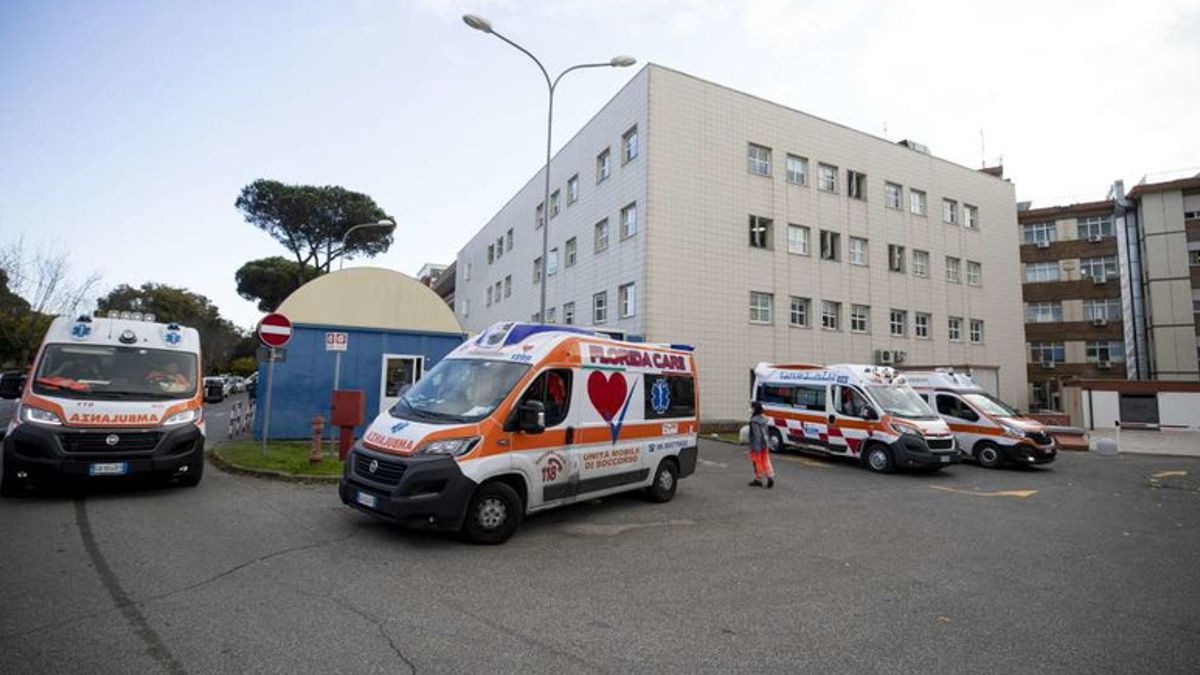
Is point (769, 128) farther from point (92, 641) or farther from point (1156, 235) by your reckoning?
point (1156, 235)

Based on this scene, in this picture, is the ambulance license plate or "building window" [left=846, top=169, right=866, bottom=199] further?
"building window" [left=846, top=169, right=866, bottom=199]

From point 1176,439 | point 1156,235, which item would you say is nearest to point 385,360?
point 1176,439

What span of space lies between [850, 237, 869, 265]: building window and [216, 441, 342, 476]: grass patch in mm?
24385

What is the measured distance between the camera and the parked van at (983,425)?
562 inches

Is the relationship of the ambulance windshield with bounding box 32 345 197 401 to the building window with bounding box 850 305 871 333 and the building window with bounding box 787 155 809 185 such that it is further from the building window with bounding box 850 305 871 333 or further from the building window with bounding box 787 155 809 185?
the building window with bounding box 850 305 871 333

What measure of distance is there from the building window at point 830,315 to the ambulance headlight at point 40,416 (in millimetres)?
25192

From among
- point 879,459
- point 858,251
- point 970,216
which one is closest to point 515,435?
point 879,459

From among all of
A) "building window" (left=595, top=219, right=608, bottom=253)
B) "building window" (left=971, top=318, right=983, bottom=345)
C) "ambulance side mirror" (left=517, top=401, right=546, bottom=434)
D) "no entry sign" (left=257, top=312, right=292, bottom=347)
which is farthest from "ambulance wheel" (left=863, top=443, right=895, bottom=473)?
"building window" (left=971, top=318, right=983, bottom=345)

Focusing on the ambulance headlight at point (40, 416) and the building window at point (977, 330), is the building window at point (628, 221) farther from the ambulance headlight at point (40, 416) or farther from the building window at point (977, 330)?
the building window at point (977, 330)

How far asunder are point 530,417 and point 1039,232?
52158mm

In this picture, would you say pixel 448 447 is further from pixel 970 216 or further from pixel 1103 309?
pixel 1103 309

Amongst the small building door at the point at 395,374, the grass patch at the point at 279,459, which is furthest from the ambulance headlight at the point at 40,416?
the small building door at the point at 395,374

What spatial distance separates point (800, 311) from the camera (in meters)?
25.9

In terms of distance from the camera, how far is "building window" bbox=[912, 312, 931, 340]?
29578mm
